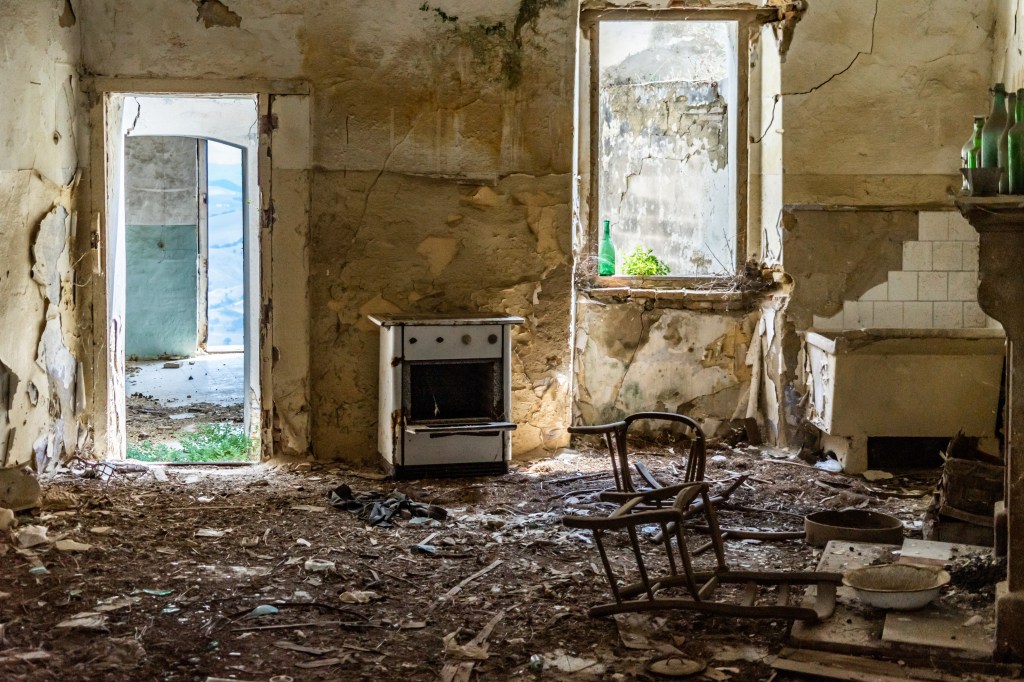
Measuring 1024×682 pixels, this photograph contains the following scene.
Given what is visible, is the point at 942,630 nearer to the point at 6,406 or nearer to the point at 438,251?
the point at 438,251

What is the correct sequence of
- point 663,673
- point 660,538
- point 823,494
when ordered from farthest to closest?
point 823,494 < point 660,538 < point 663,673

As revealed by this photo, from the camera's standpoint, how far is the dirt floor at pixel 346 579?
358 cm

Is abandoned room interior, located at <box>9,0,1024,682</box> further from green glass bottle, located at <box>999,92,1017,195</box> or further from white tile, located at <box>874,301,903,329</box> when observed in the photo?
green glass bottle, located at <box>999,92,1017,195</box>

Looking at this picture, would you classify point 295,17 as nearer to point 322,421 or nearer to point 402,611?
point 322,421

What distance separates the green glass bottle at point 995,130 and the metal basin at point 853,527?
5.79ft

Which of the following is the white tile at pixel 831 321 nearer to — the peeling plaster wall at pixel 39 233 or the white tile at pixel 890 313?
the white tile at pixel 890 313

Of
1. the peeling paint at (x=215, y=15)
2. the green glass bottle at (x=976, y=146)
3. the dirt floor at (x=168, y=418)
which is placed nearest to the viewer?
the green glass bottle at (x=976, y=146)

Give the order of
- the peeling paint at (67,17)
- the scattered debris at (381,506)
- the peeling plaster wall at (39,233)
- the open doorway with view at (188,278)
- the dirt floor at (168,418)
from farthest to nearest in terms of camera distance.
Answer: the dirt floor at (168,418) → the open doorway with view at (188,278) → the peeling paint at (67,17) → the peeling plaster wall at (39,233) → the scattered debris at (381,506)

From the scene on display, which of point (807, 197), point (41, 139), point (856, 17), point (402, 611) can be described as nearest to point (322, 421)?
point (41, 139)

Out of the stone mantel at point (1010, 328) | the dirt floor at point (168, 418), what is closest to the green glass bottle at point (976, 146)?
the stone mantel at point (1010, 328)

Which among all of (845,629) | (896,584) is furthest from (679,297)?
(845,629)

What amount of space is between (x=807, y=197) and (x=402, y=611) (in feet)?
13.3

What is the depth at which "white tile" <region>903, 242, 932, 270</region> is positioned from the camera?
6.79 meters

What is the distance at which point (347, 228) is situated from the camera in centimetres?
668
